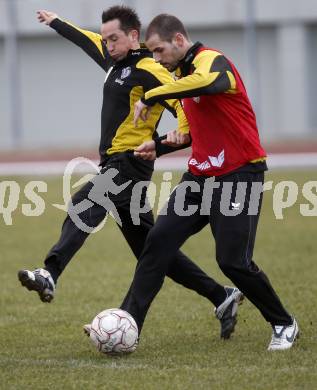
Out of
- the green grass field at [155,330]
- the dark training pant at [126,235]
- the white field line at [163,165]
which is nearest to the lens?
the green grass field at [155,330]

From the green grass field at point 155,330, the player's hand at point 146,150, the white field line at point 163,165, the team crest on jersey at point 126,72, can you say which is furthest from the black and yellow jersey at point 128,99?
the white field line at point 163,165

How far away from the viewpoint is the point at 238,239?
21.2ft

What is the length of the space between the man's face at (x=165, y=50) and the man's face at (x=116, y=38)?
834 millimetres

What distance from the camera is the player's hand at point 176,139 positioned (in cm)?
661

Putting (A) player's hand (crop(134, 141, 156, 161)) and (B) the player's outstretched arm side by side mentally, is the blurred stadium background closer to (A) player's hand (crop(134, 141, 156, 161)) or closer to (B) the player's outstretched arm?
(B) the player's outstretched arm

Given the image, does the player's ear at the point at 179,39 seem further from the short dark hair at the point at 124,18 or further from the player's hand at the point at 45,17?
the player's hand at the point at 45,17

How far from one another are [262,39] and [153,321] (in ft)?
89.9

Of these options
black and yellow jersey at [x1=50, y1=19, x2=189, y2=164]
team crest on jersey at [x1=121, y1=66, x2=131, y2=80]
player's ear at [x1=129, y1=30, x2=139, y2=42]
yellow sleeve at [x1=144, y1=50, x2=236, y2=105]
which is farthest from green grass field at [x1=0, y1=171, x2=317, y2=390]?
player's ear at [x1=129, y1=30, x2=139, y2=42]

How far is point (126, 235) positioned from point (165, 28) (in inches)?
68.5

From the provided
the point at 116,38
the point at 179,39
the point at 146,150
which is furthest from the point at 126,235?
the point at 179,39

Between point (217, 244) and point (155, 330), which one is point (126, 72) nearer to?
point (217, 244)

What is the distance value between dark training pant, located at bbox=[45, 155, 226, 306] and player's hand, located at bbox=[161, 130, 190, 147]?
57cm

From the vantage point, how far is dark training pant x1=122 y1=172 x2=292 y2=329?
6.48m

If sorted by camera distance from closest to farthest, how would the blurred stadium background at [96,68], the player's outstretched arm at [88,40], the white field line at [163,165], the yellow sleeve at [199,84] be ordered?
the yellow sleeve at [199,84], the player's outstretched arm at [88,40], the white field line at [163,165], the blurred stadium background at [96,68]
